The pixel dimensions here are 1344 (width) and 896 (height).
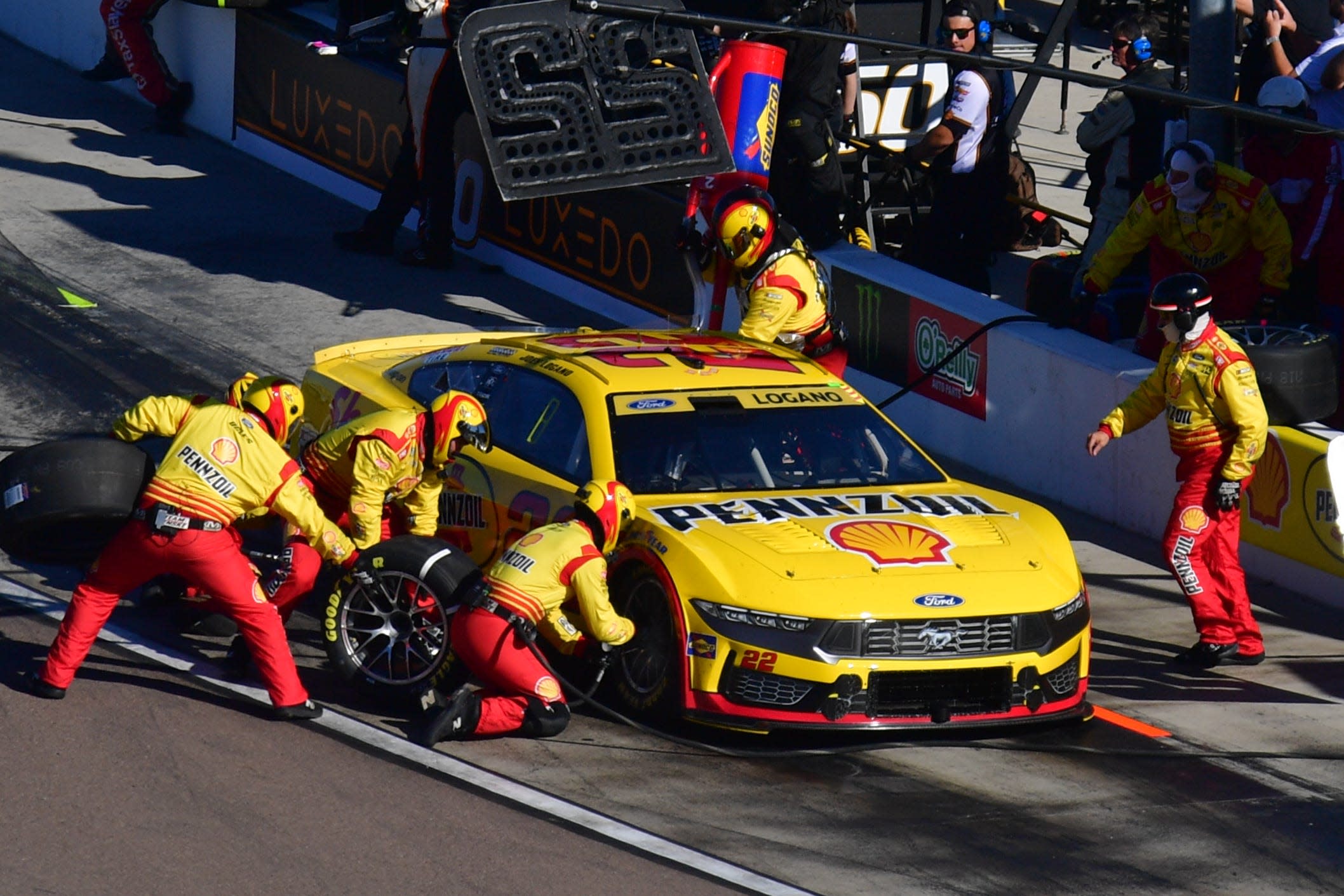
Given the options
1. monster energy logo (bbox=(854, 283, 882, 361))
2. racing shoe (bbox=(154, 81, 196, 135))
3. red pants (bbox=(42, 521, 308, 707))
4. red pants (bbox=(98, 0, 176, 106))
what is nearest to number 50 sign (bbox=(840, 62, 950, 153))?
monster energy logo (bbox=(854, 283, 882, 361))

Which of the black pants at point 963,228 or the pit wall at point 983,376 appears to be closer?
the pit wall at point 983,376

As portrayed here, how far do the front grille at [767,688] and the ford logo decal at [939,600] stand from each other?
0.55 m

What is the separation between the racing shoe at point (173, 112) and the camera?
20328mm

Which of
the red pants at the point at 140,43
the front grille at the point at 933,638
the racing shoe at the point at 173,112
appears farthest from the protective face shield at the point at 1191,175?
the red pants at the point at 140,43

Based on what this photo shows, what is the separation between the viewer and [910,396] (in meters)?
13.6

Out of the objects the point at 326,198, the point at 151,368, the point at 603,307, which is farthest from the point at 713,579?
the point at 326,198

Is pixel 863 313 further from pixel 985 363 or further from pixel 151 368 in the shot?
pixel 151 368

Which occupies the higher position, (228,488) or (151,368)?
(228,488)

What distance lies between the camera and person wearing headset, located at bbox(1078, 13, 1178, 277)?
13461 mm

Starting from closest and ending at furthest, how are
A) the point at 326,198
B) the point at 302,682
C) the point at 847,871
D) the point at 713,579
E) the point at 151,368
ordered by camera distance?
the point at 847,871 < the point at 713,579 < the point at 302,682 < the point at 151,368 < the point at 326,198

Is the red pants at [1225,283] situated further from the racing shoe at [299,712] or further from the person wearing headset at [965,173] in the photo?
the racing shoe at [299,712]

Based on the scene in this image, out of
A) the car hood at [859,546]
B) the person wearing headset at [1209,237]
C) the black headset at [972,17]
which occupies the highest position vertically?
the black headset at [972,17]

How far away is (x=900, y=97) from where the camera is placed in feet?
57.2

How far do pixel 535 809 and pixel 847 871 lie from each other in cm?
122
